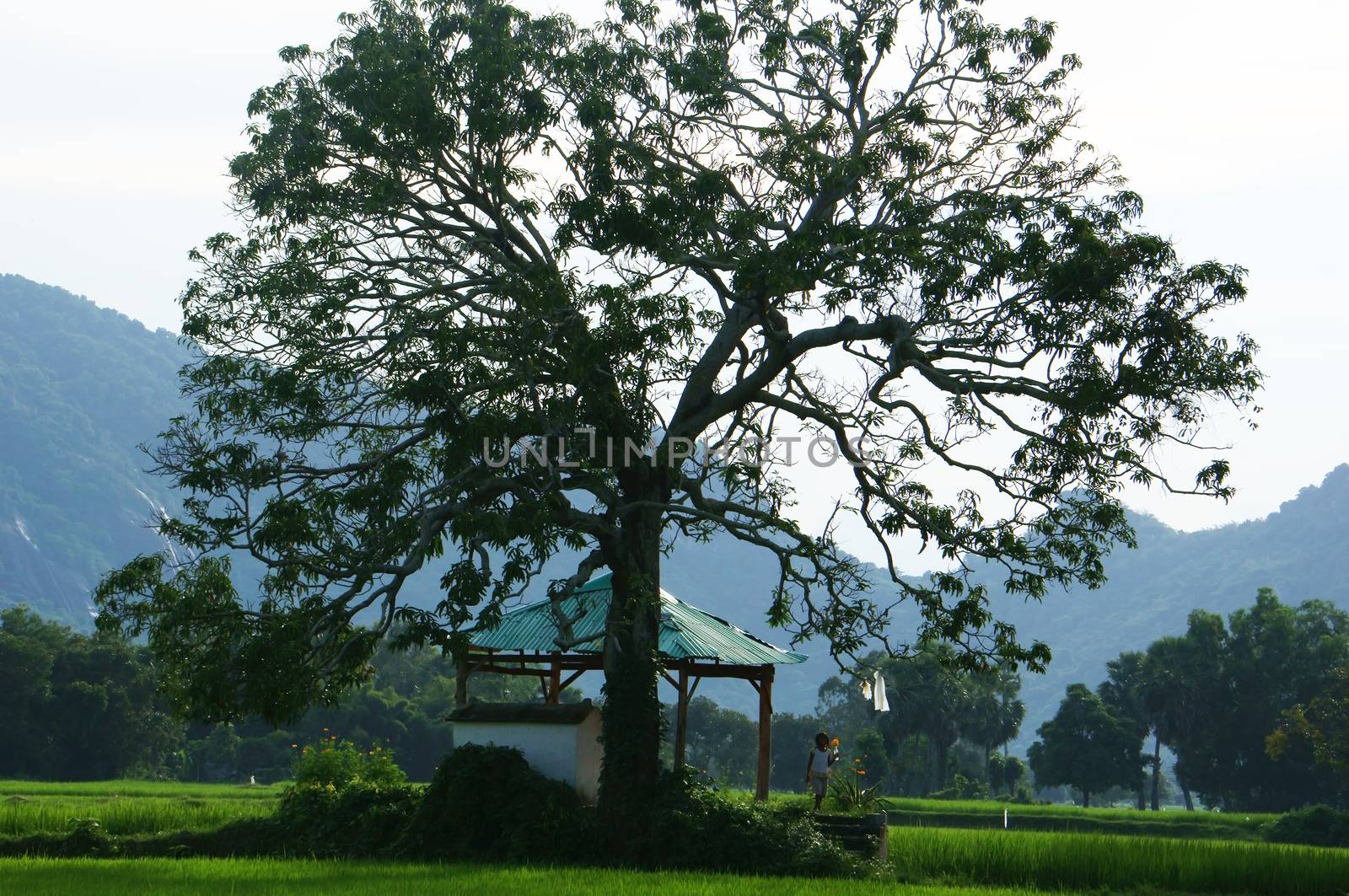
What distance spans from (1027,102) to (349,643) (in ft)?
40.1

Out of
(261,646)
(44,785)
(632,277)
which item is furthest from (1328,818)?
(44,785)

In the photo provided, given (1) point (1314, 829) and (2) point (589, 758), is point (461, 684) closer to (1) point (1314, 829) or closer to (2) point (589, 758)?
(2) point (589, 758)

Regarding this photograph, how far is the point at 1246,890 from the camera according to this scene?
1912cm

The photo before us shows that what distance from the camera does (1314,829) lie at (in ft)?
134

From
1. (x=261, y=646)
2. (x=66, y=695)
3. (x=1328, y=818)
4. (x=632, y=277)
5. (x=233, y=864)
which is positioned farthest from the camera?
(x=66, y=695)

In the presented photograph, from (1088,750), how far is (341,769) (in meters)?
62.3

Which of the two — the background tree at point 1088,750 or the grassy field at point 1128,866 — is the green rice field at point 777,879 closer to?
the grassy field at point 1128,866

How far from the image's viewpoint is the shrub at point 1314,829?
39.9m

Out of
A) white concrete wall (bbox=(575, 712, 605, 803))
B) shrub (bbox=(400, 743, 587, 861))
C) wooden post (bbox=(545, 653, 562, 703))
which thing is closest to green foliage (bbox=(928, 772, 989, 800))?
wooden post (bbox=(545, 653, 562, 703))

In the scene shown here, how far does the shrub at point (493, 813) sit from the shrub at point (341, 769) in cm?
353

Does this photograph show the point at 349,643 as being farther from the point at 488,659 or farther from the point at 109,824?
the point at 109,824

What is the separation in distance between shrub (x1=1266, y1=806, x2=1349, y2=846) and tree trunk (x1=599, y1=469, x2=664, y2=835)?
30.1 meters

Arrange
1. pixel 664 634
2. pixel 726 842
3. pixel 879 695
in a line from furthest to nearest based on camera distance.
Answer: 1. pixel 879 695
2. pixel 664 634
3. pixel 726 842

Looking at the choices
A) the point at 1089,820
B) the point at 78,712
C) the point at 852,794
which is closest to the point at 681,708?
the point at 852,794
